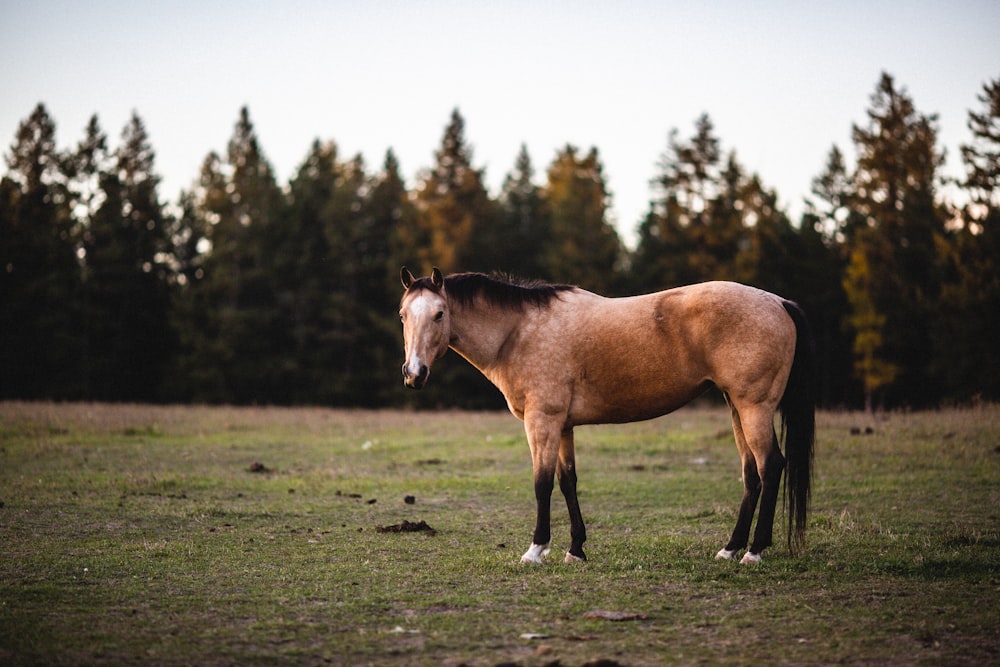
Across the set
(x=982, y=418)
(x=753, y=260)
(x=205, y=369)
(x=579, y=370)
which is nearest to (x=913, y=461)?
(x=982, y=418)

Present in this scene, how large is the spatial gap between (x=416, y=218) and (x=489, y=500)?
113 feet

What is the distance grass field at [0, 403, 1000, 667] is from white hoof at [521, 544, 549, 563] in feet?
0.40

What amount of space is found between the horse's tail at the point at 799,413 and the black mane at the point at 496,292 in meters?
2.21

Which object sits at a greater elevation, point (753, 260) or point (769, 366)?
point (753, 260)

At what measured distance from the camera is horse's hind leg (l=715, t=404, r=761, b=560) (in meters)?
6.98

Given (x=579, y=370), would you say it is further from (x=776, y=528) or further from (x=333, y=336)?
(x=333, y=336)

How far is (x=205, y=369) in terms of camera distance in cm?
4197

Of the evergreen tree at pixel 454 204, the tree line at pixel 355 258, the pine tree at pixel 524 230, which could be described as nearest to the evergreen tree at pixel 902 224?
the tree line at pixel 355 258

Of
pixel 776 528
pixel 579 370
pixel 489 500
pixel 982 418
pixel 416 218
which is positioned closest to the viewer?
pixel 579 370

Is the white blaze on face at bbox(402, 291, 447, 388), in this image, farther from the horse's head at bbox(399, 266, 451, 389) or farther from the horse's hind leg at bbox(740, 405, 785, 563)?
the horse's hind leg at bbox(740, 405, 785, 563)

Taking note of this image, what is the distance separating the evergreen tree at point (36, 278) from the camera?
3959 centimetres

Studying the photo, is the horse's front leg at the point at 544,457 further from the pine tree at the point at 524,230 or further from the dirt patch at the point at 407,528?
the pine tree at the point at 524,230

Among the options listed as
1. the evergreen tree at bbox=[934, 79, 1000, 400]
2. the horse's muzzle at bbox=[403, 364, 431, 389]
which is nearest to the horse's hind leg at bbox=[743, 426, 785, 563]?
the horse's muzzle at bbox=[403, 364, 431, 389]

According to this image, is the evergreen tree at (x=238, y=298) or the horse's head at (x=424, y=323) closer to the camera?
the horse's head at (x=424, y=323)
